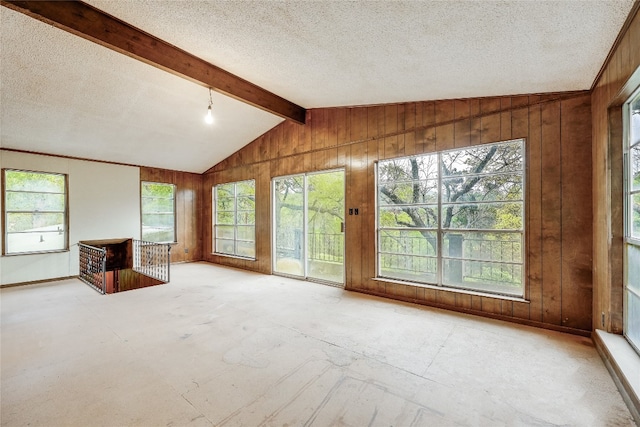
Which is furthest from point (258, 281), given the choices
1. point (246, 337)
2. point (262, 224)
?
point (246, 337)

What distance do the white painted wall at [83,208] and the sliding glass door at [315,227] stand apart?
3.90 meters

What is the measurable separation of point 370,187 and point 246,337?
2845 millimetres

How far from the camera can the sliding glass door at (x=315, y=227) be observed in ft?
17.7

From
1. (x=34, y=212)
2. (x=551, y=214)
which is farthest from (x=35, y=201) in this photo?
(x=551, y=214)

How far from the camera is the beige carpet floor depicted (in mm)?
1785

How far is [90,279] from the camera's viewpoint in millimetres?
5445

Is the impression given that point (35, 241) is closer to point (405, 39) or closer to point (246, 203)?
point (246, 203)

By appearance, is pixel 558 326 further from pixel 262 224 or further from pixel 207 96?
pixel 207 96

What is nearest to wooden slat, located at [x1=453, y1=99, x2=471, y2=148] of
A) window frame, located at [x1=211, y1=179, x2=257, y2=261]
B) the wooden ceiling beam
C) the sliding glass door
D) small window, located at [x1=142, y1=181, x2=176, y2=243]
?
the sliding glass door

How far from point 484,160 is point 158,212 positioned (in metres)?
7.40

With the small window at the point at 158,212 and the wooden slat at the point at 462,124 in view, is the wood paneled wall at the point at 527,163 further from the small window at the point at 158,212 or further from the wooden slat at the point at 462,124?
the small window at the point at 158,212

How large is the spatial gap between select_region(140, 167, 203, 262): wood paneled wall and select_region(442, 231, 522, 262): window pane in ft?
21.8

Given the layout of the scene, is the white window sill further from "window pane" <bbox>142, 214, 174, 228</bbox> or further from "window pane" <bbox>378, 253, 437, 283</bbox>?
"window pane" <bbox>142, 214, 174, 228</bbox>

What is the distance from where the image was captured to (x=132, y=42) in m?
2.82
